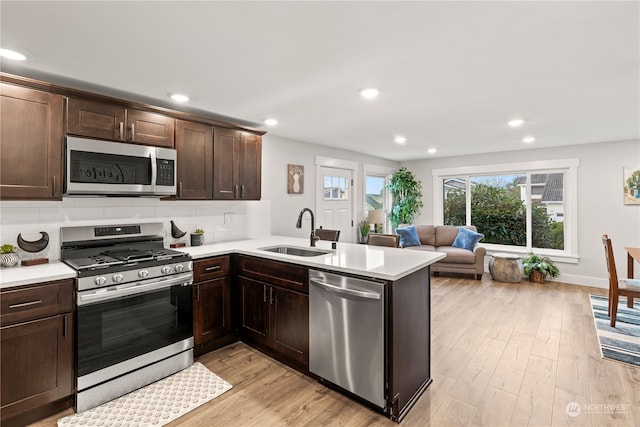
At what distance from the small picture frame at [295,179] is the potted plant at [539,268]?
4137 millimetres

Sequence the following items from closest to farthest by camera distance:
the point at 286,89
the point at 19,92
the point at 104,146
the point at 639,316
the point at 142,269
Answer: the point at 19,92 → the point at 142,269 → the point at 104,146 → the point at 286,89 → the point at 639,316

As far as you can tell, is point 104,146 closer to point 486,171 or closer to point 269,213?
point 269,213

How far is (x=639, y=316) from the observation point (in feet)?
12.0

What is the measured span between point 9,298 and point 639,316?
5.95 meters

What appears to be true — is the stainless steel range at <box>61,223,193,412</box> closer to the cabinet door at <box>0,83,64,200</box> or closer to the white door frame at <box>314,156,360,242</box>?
the cabinet door at <box>0,83,64,200</box>

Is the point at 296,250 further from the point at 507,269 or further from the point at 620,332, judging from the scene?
the point at 507,269

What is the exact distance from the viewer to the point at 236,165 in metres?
3.41

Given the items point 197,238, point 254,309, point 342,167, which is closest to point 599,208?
point 342,167

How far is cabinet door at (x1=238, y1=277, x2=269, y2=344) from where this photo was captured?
2693 millimetres

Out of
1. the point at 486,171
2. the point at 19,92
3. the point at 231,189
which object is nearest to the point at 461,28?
the point at 231,189

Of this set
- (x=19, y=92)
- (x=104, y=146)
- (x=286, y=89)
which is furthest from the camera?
(x=286, y=89)

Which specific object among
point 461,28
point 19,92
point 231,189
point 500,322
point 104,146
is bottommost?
point 500,322

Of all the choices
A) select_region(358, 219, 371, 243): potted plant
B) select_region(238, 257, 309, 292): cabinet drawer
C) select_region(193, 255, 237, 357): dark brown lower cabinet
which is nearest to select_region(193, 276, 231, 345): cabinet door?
select_region(193, 255, 237, 357): dark brown lower cabinet

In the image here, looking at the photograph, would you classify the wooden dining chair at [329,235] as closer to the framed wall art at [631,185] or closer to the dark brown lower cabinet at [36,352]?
the dark brown lower cabinet at [36,352]
